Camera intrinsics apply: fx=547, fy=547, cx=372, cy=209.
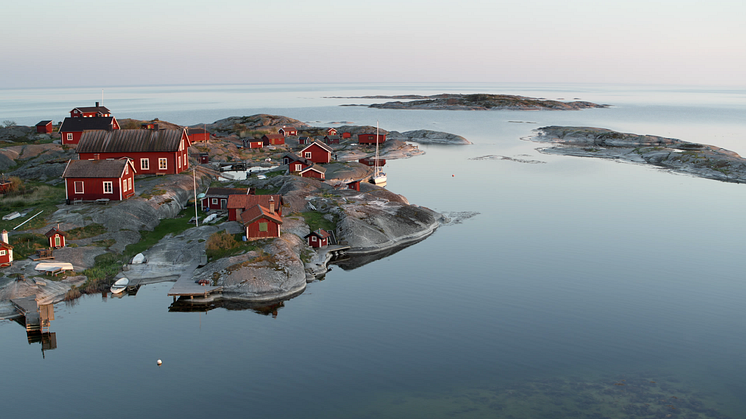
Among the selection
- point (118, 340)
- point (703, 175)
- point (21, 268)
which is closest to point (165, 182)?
point (21, 268)

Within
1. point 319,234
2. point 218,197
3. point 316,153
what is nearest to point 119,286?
point 319,234

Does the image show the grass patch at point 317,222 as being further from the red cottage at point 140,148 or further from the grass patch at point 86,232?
the red cottage at point 140,148

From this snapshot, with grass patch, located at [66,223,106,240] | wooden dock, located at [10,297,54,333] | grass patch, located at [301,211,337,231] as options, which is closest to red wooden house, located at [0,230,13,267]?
grass patch, located at [66,223,106,240]

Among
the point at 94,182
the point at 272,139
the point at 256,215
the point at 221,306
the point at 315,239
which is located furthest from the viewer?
the point at 272,139

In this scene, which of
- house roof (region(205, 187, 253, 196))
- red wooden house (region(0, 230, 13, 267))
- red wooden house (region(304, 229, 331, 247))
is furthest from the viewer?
house roof (region(205, 187, 253, 196))

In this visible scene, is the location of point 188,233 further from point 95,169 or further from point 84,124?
point 84,124

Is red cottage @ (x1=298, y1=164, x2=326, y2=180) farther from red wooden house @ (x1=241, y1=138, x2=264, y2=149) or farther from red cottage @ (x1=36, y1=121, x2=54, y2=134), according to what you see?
red cottage @ (x1=36, y1=121, x2=54, y2=134)
